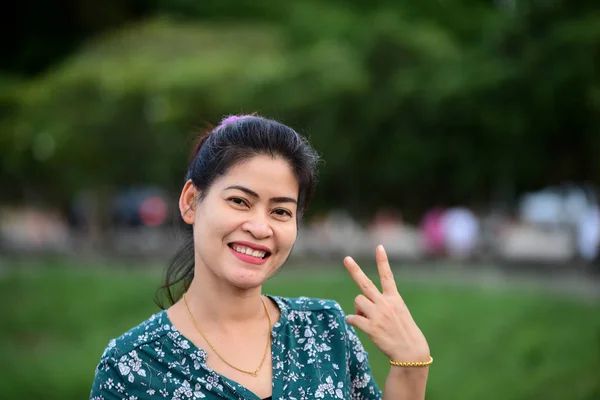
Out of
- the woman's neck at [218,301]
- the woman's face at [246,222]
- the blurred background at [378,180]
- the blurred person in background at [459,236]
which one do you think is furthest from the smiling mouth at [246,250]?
the blurred person in background at [459,236]

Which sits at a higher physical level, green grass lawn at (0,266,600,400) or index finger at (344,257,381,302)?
green grass lawn at (0,266,600,400)

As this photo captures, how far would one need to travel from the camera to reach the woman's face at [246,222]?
1.98 meters

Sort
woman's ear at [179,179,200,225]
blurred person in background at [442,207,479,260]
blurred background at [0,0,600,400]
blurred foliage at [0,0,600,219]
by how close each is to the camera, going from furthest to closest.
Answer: blurred foliage at [0,0,600,219] → blurred person in background at [442,207,479,260] → blurred background at [0,0,600,400] → woman's ear at [179,179,200,225]

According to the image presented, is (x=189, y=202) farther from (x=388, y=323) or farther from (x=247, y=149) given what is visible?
(x=388, y=323)

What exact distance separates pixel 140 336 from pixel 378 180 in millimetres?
15825

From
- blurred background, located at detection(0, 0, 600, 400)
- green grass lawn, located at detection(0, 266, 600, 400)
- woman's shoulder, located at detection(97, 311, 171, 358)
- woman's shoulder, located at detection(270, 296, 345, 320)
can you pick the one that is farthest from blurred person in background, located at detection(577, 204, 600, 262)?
woman's shoulder, located at detection(97, 311, 171, 358)

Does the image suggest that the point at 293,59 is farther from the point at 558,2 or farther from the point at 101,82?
the point at 558,2

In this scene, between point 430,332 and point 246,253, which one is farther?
point 430,332

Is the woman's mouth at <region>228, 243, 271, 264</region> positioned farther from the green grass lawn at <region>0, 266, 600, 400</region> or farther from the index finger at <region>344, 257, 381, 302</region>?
the green grass lawn at <region>0, 266, 600, 400</region>

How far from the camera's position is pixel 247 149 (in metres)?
2.03

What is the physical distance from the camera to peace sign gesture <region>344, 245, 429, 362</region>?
200cm

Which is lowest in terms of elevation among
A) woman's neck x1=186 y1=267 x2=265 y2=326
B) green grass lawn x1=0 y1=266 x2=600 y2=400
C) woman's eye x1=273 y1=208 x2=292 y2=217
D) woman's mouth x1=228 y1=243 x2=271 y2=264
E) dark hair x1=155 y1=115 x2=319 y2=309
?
woman's neck x1=186 y1=267 x2=265 y2=326

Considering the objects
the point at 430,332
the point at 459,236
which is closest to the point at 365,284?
the point at 430,332

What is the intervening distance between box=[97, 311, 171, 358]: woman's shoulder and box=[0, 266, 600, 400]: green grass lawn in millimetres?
6974
